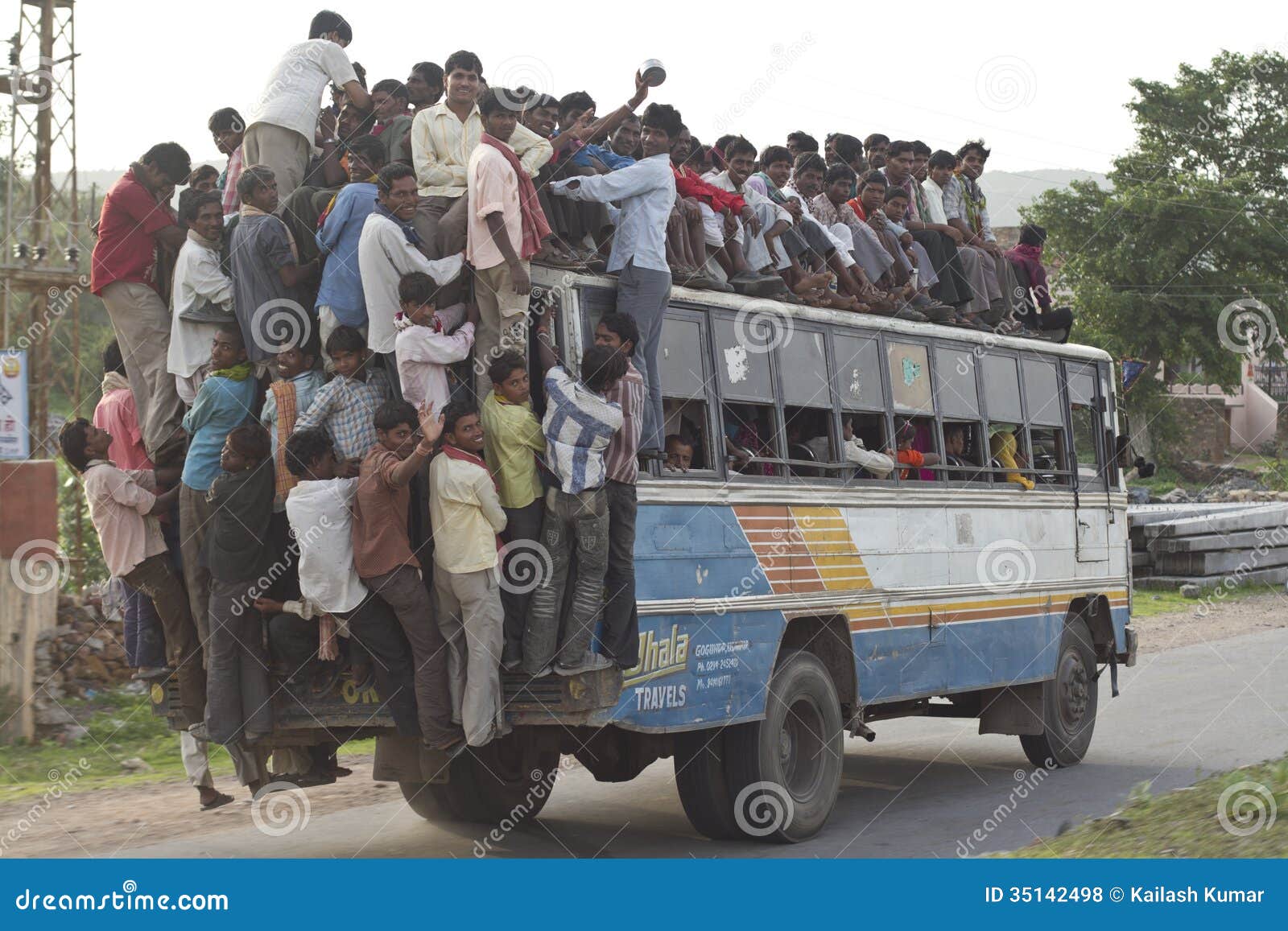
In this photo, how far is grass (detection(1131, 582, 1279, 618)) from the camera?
22.0 m

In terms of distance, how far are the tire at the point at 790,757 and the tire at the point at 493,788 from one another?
1021 millimetres

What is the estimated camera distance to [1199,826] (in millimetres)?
6223

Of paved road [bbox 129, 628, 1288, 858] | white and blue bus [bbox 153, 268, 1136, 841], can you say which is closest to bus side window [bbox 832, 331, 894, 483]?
white and blue bus [bbox 153, 268, 1136, 841]

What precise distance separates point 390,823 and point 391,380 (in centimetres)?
309

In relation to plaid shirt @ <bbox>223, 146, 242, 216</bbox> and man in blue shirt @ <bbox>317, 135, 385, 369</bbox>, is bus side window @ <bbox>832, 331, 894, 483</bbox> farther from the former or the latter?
plaid shirt @ <bbox>223, 146, 242, 216</bbox>

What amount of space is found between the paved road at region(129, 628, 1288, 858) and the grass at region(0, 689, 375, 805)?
146 cm

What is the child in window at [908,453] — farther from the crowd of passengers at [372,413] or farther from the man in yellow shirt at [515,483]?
the man in yellow shirt at [515,483]

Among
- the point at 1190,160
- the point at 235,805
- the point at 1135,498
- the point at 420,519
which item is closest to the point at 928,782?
the point at 235,805

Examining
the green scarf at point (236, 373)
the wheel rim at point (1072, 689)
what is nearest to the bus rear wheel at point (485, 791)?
the green scarf at point (236, 373)

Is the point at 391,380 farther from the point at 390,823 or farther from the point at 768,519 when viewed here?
the point at 390,823

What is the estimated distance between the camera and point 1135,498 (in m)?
32.4

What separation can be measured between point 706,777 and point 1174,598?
17.2 meters

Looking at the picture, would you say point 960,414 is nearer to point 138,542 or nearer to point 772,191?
point 772,191

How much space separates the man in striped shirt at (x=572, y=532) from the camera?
6.64 metres
